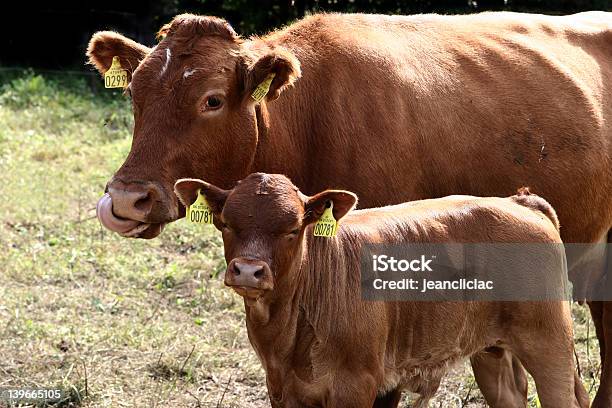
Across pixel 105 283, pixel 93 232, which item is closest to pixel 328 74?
pixel 105 283

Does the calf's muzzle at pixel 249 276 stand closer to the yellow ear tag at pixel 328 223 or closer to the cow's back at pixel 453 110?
the yellow ear tag at pixel 328 223

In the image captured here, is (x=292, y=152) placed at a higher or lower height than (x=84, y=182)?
higher

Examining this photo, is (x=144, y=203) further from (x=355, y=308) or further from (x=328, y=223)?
(x=355, y=308)

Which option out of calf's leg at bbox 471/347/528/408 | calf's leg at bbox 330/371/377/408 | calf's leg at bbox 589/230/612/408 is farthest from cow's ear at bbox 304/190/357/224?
calf's leg at bbox 589/230/612/408

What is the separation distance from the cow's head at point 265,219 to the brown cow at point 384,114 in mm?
585

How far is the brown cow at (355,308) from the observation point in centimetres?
438

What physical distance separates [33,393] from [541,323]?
296cm

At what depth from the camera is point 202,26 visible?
5.21m

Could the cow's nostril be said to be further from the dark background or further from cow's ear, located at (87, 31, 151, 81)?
the dark background

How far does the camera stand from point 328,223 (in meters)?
4.47

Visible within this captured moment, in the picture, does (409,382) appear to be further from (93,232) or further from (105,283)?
(93,232)

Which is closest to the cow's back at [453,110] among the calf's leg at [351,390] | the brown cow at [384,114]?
the brown cow at [384,114]

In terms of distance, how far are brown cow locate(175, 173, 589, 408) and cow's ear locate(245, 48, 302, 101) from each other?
0.76 metres

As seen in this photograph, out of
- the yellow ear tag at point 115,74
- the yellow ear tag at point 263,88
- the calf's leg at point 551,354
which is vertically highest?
the yellow ear tag at point 263,88
